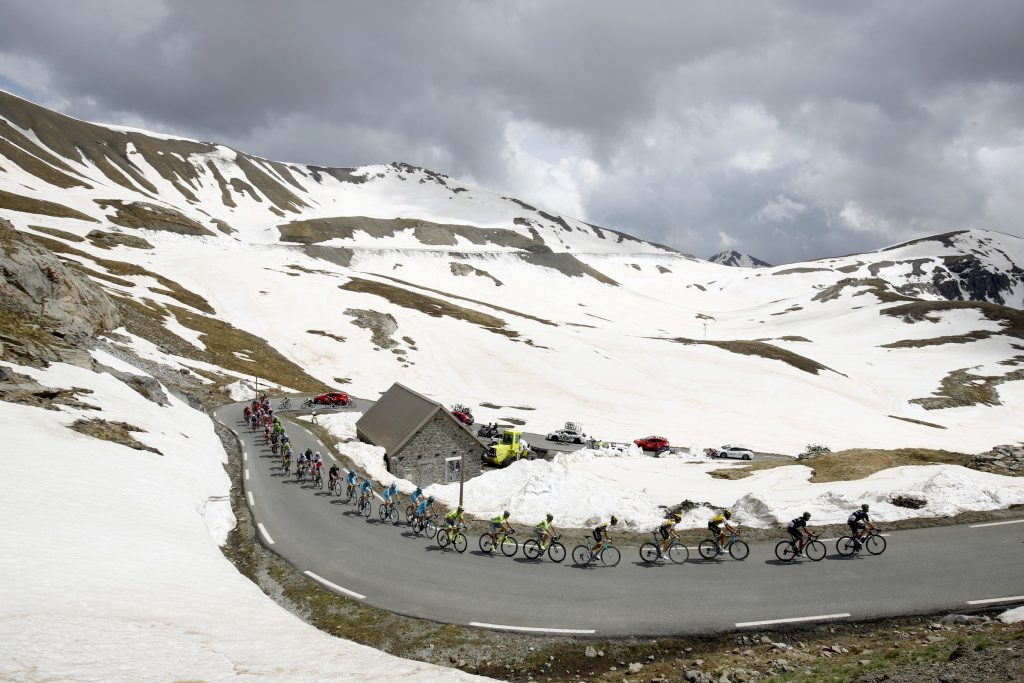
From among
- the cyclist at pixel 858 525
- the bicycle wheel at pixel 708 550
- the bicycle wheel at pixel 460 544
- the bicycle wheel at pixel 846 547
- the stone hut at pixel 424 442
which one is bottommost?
the bicycle wheel at pixel 460 544

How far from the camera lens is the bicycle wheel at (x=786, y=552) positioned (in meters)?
19.0

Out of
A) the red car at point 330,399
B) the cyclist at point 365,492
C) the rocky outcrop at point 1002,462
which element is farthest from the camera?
the red car at point 330,399

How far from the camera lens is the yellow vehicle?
42125mm

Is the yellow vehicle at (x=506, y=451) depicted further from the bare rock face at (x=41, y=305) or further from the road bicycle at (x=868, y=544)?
the bare rock face at (x=41, y=305)

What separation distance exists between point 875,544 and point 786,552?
3.17 metres

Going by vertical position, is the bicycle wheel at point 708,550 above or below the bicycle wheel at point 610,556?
above

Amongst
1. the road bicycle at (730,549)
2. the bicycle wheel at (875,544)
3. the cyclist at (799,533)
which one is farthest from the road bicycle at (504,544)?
the bicycle wheel at (875,544)

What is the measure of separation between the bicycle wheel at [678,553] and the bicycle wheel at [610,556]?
1.89 meters

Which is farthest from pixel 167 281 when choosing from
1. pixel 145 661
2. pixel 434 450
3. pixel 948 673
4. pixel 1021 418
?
pixel 1021 418

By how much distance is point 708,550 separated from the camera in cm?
1980

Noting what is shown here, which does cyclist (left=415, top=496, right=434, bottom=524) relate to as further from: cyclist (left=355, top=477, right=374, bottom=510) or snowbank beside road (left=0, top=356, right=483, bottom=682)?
snowbank beside road (left=0, top=356, right=483, bottom=682)

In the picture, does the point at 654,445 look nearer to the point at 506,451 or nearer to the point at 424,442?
the point at 506,451

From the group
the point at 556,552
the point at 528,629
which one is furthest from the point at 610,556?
the point at 528,629

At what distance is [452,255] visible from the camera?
179625mm
